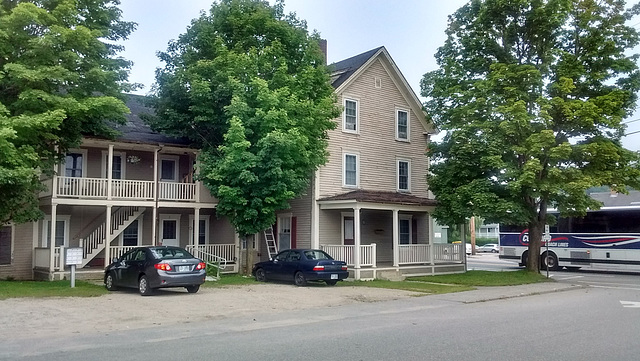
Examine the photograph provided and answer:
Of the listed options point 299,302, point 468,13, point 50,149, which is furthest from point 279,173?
point 468,13

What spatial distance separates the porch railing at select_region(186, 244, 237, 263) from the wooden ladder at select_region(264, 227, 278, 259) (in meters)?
1.69

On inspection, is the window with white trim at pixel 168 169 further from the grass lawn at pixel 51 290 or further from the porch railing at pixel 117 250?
the grass lawn at pixel 51 290

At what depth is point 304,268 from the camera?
2191 cm

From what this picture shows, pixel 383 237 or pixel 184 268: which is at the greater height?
pixel 383 237

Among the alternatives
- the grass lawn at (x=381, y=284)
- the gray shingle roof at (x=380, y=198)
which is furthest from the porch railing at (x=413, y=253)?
the gray shingle roof at (x=380, y=198)

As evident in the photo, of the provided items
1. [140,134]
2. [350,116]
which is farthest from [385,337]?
[140,134]

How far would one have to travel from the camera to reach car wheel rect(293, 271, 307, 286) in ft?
72.0

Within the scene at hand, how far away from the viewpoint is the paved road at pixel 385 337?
9094 mm

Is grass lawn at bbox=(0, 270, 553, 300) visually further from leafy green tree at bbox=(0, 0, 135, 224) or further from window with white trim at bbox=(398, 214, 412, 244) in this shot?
window with white trim at bbox=(398, 214, 412, 244)

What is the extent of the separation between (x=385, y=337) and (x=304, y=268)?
37.2 feet

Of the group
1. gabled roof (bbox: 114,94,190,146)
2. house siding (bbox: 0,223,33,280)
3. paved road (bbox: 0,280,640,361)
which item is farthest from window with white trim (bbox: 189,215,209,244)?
paved road (bbox: 0,280,640,361)

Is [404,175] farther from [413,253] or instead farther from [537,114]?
[537,114]

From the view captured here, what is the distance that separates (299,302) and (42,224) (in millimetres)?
14217

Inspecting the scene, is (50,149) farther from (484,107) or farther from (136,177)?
(484,107)
